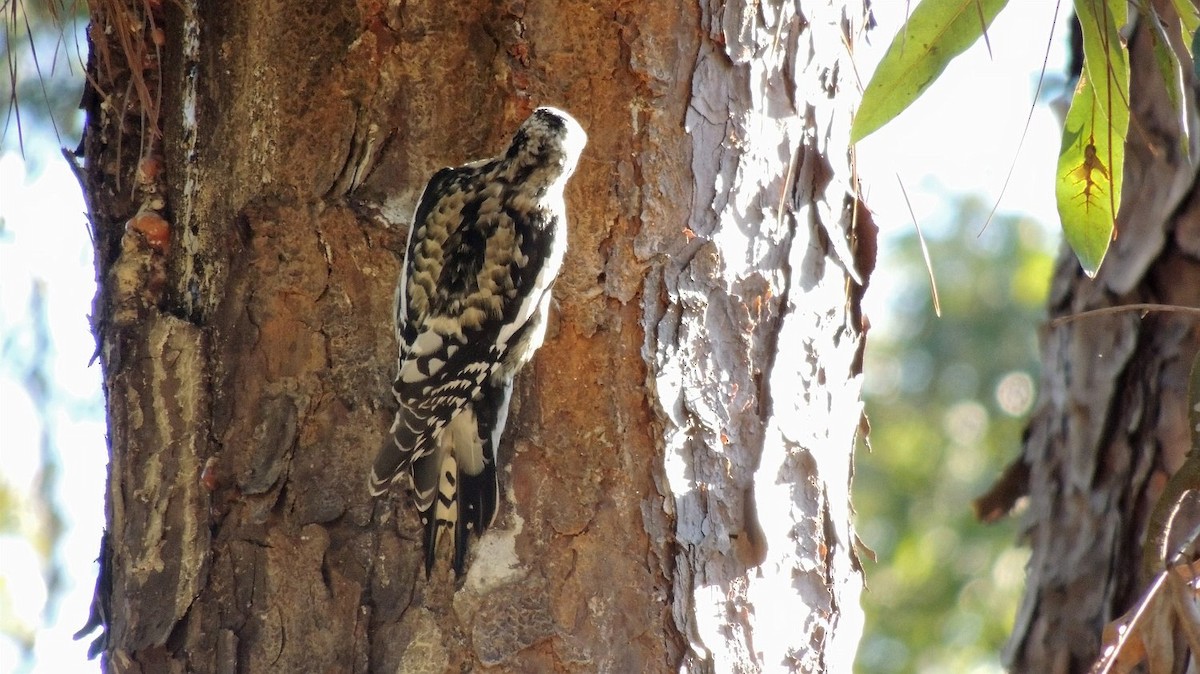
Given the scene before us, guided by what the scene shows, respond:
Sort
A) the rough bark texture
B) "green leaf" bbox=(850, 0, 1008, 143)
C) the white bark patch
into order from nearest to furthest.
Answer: "green leaf" bbox=(850, 0, 1008, 143)
the white bark patch
the rough bark texture

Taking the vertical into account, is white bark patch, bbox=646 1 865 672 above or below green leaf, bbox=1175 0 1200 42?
below

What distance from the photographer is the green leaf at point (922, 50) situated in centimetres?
201

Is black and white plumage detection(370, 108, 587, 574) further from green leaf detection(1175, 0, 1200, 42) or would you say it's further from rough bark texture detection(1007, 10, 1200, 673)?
rough bark texture detection(1007, 10, 1200, 673)

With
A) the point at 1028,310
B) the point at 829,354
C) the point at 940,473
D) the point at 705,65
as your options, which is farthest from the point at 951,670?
the point at 705,65

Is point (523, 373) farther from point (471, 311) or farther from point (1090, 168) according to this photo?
point (1090, 168)

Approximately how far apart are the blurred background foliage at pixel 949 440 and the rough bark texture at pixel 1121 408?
233cm

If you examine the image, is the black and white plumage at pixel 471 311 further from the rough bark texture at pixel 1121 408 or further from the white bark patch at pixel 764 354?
the rough bark texture at pixel 1121 408

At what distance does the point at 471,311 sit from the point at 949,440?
4285 mm

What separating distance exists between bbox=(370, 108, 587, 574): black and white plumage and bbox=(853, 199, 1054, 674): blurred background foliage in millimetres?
3397

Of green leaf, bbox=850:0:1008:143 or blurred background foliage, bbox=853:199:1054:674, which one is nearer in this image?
green leaf, bbox=850:0:1008:143

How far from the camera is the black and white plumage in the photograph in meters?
2.15

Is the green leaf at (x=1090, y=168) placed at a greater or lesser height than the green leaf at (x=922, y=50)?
lesser

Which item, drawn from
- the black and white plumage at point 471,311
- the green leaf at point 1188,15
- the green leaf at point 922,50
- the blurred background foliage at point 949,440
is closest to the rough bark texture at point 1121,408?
the green leaf at point 1188,15

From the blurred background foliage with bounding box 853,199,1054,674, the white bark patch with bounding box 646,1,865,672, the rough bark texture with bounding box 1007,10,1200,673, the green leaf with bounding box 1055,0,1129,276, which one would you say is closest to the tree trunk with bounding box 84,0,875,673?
the white bark patch with bounding box 646,1,865,672
